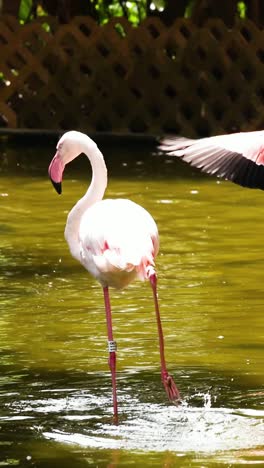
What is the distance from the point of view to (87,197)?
6730 mm

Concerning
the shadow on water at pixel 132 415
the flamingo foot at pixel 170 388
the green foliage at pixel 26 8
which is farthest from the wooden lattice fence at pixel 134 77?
the flamingo foot at pixel 170 388

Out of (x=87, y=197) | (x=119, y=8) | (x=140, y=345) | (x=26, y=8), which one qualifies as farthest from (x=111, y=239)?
(x=119, y=8)

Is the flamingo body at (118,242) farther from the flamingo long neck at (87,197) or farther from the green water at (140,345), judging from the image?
the green water at (140,345)

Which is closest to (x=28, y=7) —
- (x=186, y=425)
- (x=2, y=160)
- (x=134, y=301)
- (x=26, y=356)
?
(x=2, y=160)

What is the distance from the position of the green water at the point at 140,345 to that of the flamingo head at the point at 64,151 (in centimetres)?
94

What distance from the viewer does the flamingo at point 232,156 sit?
23.5ft

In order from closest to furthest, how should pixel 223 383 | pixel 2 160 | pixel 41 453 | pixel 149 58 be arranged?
pixel 41 453
pixel 223 383
pixel 2 160
pixel 149 58

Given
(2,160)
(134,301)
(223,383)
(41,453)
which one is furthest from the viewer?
(2,160)

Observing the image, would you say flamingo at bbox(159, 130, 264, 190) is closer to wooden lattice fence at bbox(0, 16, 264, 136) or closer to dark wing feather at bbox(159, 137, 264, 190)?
dark wing feather at bbox(159, 137, 264, 190)

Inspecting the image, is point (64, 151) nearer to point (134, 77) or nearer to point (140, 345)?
point (140, 345)

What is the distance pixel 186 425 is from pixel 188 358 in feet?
3.95

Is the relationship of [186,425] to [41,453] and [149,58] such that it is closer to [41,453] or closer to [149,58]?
[41,453]

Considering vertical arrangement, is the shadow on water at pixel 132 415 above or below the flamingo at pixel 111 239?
below

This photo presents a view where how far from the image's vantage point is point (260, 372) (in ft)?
22.1
